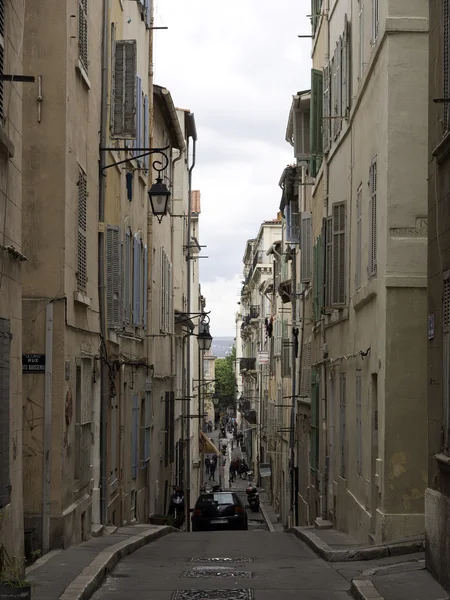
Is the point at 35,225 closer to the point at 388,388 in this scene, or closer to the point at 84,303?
the point at 84,303

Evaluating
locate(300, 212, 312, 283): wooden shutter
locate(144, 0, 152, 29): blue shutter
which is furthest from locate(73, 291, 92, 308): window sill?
locate(300, 212, 312, 283): wooden shutter

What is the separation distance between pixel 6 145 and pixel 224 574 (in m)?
6.36

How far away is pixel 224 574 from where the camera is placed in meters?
13.8

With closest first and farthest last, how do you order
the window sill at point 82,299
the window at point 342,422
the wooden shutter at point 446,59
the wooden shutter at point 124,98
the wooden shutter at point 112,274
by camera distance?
the wooden shutter at point 446,59 → the window sill at point 82,299 → the wooden shutter at point 112,274 → the wooden shutter at point 124,98 → the window at point 342,422

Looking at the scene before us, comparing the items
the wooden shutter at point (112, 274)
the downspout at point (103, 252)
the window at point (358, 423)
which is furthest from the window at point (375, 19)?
the wooden shutter at point (112, 274)

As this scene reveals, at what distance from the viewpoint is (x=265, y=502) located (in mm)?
53750

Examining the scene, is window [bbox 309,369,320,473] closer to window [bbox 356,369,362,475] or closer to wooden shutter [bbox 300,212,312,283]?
wooden shutter [bbox 300,212,312,283]

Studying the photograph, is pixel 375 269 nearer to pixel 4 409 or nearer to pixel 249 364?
pixel 4 409

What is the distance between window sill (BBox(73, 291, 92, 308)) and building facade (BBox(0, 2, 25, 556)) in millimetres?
4477

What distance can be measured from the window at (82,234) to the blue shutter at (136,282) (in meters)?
6.12

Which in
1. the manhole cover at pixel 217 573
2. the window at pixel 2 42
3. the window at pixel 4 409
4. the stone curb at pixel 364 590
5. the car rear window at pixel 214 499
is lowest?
the car rear window at pixel 214 499

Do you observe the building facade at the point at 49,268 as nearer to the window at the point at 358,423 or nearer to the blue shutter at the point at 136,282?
the window at the point at 358,423

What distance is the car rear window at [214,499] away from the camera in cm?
2839

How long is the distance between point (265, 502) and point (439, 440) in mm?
43402
